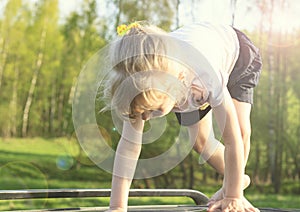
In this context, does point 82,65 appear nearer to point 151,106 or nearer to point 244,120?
point 244,120

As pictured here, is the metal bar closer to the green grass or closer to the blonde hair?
the blonde hair

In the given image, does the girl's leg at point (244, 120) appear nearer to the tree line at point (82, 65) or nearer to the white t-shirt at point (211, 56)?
the white t-shirt at point (211, 56)

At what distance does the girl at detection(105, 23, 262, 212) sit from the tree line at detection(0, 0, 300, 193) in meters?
1.55

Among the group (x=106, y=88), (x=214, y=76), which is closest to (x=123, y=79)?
(x=106, y=88)

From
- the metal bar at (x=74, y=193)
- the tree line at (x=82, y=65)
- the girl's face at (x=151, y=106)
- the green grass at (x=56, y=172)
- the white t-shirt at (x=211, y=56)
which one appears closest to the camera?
the girl's face at (x=151, y=106)

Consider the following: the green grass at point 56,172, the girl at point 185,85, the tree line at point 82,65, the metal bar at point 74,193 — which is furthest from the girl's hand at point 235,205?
the green grass at point 56,172

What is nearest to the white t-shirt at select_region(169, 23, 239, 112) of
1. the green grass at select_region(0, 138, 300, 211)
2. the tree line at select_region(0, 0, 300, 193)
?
the tree line at select_region(0, 0, 300, 193)

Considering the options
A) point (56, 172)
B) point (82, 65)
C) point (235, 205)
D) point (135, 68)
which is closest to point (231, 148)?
point (235, 205)

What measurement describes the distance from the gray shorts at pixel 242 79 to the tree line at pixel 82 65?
151cm

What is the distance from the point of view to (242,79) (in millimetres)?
1782

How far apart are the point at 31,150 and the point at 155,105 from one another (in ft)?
26.0

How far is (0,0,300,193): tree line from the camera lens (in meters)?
6.71

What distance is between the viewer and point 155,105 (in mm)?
1327

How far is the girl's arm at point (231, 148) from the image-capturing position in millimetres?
1495
